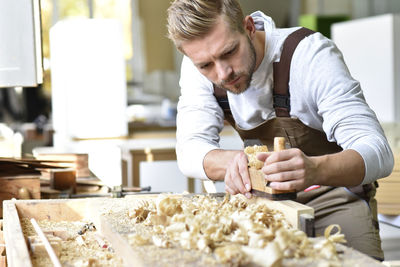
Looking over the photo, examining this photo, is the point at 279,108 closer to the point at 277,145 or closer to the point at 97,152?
the point at 277,145

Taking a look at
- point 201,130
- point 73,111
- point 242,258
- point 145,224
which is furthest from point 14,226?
point 73,111

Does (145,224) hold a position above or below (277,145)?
below

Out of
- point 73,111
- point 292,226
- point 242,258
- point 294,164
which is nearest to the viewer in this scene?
point 242,258

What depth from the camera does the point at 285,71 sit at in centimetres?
196

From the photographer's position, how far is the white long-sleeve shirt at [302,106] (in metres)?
1.70

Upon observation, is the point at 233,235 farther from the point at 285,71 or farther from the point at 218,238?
the point at 285,71

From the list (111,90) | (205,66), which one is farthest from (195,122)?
(111,90)

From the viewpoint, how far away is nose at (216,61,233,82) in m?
1.85

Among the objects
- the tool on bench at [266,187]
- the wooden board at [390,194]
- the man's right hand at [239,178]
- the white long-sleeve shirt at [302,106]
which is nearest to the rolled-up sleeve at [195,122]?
the white long-sleeve shirt at [302,106]

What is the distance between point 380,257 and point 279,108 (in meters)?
0.60

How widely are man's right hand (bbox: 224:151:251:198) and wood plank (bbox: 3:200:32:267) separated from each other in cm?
58

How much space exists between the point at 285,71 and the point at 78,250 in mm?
954

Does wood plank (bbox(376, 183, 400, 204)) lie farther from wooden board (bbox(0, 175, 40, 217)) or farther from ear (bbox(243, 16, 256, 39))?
wooden board (bbox(0, 175, 40, 217))

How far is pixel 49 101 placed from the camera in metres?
10.9
